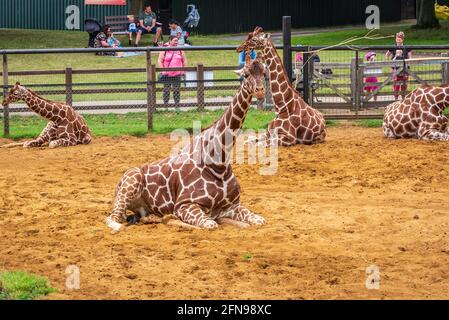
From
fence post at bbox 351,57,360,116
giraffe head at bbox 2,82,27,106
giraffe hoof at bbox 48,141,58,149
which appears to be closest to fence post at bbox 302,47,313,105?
fence post at bbox 351,57,360,116

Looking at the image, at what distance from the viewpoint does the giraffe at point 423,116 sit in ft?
51.3

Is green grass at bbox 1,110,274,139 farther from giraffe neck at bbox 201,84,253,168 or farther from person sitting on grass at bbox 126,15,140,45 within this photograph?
person sitting on grass at bbox 126,15,140,45

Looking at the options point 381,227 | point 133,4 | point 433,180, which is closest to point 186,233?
point 381,227

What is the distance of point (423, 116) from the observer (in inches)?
617

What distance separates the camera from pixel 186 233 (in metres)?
9.94

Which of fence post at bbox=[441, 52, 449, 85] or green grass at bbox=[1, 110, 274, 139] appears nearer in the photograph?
green grass at bbox=[1, 110, 274, 139]

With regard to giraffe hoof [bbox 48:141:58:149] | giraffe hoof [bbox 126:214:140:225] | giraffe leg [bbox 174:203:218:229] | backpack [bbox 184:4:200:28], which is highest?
backpack [bbox 184:4:200:28]

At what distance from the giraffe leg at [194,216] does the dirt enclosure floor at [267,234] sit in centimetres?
12

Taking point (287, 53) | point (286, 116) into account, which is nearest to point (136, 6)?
point (287, 53)

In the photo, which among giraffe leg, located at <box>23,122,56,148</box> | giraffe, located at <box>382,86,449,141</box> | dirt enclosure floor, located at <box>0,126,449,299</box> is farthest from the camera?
giraffe leg, located at <box>23,122,56,148</box>

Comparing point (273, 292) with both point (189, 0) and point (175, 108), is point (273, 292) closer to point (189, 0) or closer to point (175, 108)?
point (175, 108)

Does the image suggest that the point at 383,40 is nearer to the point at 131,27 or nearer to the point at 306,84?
the point at 131,27

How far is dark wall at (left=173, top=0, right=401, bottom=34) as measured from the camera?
4000 centimetres

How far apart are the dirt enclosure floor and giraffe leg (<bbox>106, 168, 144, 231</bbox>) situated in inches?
6.6
